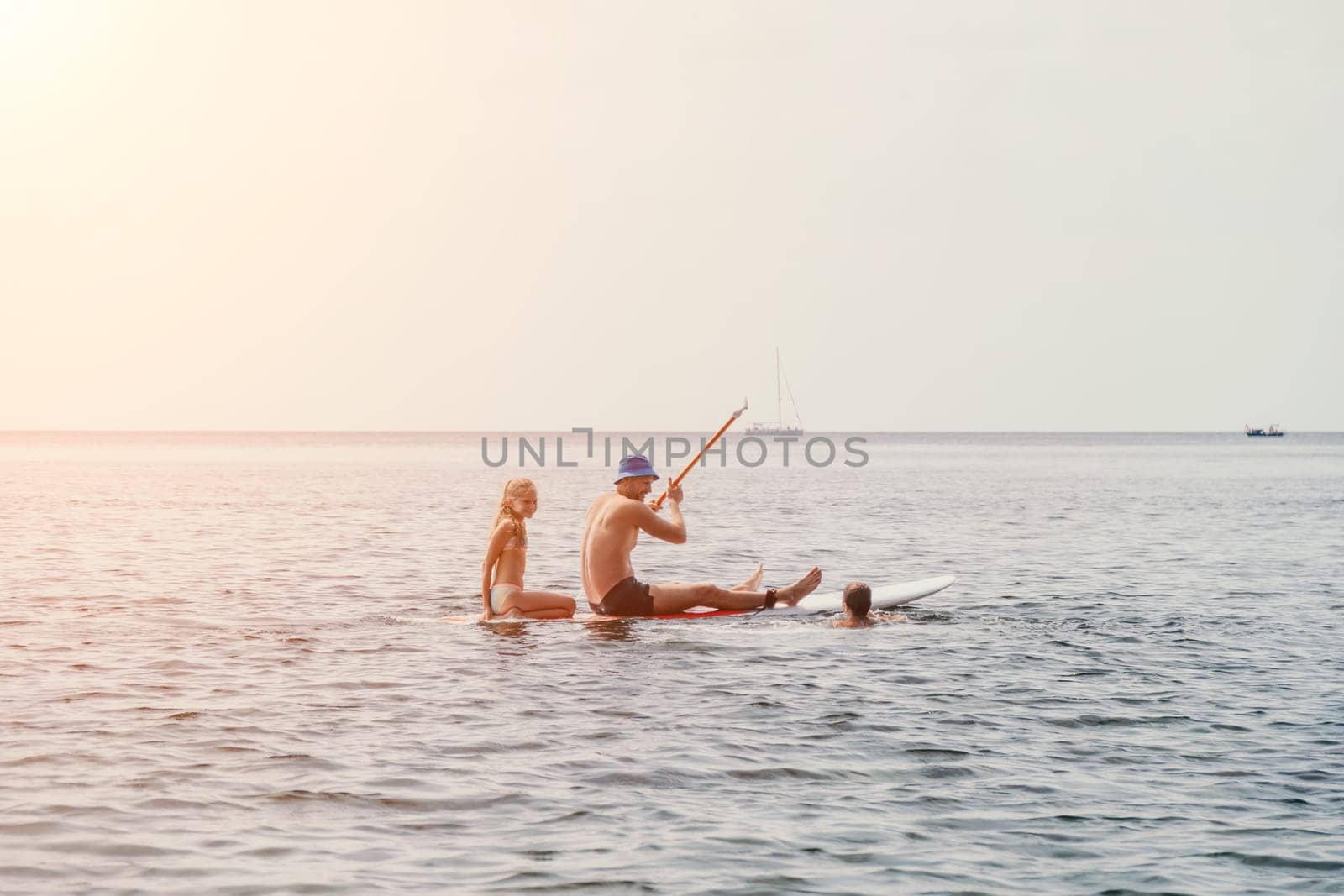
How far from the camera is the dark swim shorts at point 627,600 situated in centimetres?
1577

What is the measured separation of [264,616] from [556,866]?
36.3ft

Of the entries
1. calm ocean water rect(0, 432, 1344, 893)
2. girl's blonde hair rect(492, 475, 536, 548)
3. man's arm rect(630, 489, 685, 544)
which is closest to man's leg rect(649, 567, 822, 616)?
calm ocean water rect(0, 432, 1344, 893)

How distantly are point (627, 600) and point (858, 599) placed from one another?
9.29 feet

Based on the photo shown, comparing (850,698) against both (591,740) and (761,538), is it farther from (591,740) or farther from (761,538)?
(761,538)

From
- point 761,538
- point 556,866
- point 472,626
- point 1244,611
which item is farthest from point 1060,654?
point 761,538

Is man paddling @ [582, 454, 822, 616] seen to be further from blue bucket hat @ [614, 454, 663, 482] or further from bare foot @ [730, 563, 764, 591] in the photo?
bare foot @ [730, 563, 764, 591]

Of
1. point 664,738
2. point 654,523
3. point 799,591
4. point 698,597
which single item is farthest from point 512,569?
point 664,738

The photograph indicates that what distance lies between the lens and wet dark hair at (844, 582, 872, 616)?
1595 centimetres

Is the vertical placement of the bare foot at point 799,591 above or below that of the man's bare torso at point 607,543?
below

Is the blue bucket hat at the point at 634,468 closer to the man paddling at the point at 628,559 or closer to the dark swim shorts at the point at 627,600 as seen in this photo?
the man paddling at the point at 628,559

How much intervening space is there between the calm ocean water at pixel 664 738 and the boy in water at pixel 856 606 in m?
0.43

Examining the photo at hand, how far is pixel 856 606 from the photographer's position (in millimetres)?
15992

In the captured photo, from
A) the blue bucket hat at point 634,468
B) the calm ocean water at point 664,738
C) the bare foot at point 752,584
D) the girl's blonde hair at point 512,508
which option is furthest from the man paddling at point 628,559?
the girl's blonde hair at point 512,508

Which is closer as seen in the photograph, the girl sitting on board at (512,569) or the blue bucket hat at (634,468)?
the girl sitting on board at (512,569)
